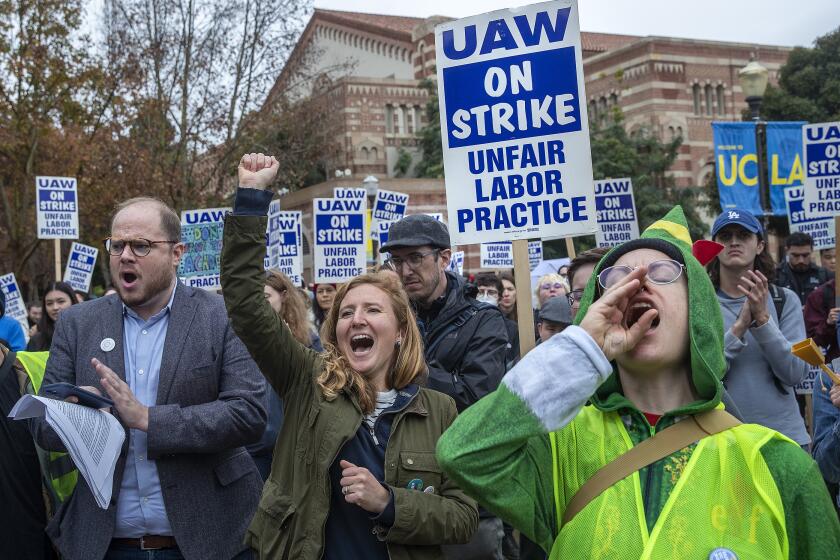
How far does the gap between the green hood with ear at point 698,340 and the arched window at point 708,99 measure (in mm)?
47101

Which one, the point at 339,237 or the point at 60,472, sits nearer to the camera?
the point at 60,472

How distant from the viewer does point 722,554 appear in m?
2.38

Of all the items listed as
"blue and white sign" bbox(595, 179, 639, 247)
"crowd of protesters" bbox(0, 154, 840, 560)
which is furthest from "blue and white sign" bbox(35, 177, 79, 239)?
"crowd of protesters" bbox(0, 154, 840, 560)

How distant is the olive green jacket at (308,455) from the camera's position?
11.2ft

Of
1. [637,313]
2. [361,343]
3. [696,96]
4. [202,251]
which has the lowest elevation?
[361,343]

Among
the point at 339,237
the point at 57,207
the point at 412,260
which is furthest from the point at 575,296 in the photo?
the point at 57,207

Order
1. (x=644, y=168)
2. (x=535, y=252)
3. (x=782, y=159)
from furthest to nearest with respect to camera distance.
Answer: (x=644, y=168) < (x=782, y=159) < (x=535, y=252)

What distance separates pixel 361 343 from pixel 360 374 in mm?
146

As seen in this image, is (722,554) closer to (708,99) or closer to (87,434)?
(87,434)

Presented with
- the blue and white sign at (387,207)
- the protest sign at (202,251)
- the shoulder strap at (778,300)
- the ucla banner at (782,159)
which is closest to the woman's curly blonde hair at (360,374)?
the shoulder strap at (778,300)

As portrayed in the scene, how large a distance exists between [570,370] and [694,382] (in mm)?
405

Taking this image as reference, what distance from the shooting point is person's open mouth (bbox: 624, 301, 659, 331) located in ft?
8.55

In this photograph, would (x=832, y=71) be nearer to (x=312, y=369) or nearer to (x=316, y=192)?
(x=316, y=192)

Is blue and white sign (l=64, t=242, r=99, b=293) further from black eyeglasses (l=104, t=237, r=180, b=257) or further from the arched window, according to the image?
the arched window
